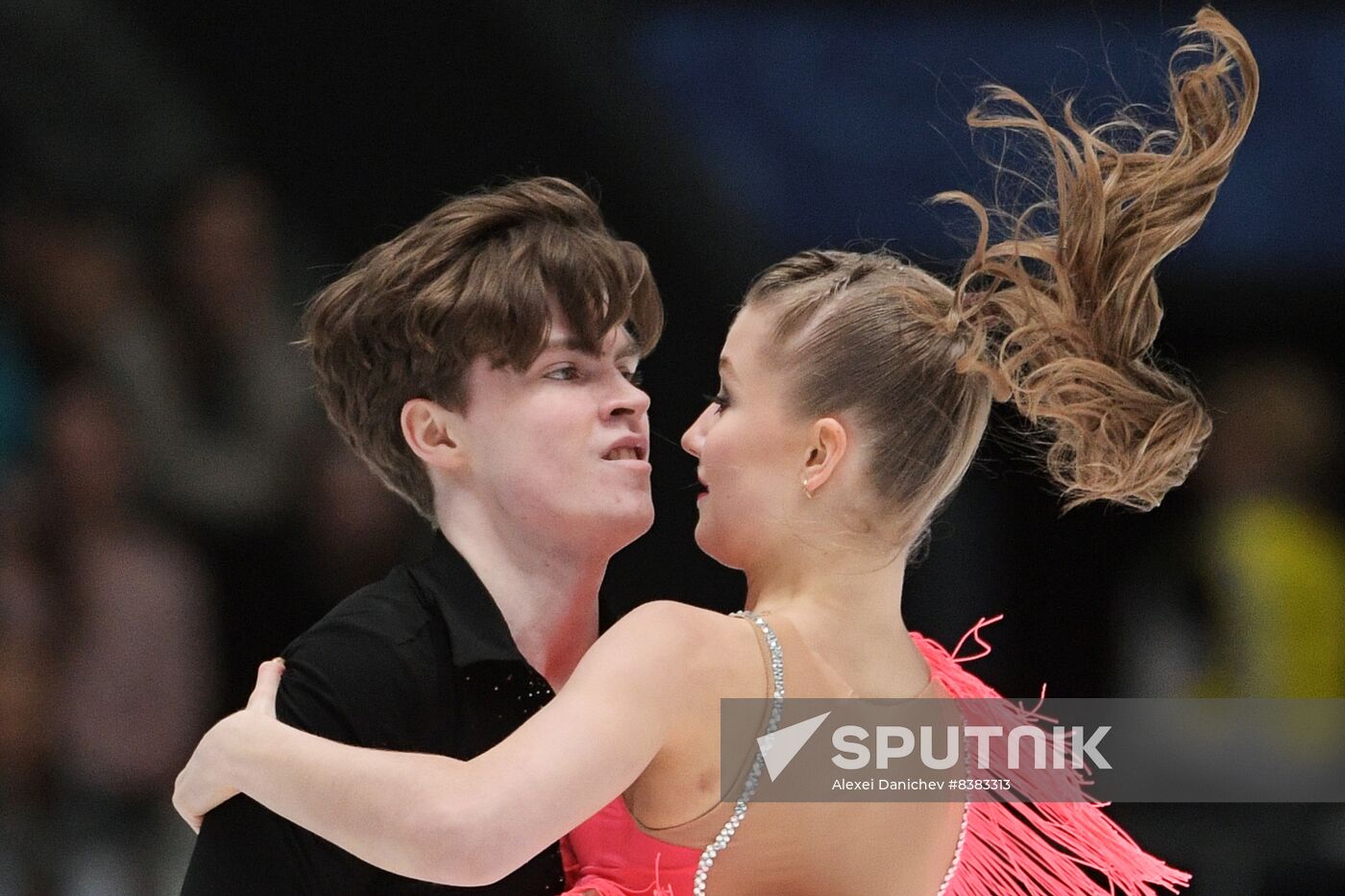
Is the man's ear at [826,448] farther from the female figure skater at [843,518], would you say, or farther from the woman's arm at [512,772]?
the woman's arm at [512,772]

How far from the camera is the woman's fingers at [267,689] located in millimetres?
2038

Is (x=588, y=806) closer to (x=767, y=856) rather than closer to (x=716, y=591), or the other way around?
(x=767, y=856)

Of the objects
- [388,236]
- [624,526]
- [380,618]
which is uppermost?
[388,236]

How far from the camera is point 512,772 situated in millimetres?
1821

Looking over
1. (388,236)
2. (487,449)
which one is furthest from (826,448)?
(388,236)

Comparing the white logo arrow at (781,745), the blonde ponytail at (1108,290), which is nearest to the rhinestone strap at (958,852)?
the white logo arrow at (781,745)

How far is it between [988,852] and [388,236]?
7.52 ft

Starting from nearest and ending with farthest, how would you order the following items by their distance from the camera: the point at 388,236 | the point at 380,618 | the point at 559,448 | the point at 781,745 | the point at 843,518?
1. the point at 781,745
2. the point at 843,518
3. the point at 380,618
4. the point at 559,448
5. the point at 388,236

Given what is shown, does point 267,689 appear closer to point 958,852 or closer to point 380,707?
point 380,707

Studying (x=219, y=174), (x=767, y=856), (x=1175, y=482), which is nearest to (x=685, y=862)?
(x=767, y=856)

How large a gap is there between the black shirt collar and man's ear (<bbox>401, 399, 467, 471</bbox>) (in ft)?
0.37

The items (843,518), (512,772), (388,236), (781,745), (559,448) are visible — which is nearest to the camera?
(512,772)

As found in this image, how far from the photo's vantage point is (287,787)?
6.30ft

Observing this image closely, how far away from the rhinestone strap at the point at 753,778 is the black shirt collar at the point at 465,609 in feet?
1.19
